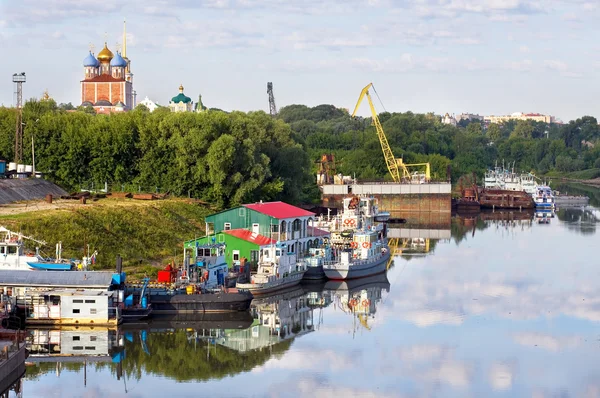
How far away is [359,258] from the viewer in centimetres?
5228

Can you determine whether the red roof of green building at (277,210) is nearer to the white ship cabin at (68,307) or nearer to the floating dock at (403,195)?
the white ship cabin at (68,307)

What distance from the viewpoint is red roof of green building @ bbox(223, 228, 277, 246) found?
46406mm

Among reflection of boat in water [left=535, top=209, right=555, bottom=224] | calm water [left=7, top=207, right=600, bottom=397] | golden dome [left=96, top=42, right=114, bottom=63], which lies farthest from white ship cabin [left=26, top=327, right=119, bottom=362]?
golden dome [left=96, top=42, right=114, bottom=63]

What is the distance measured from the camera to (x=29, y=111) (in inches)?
2916

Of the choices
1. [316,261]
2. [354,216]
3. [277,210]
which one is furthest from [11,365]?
[354,216]

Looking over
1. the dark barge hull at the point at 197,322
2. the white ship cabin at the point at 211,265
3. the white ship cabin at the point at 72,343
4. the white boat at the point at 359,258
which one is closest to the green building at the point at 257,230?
the white ship cabin at the point at 211,265

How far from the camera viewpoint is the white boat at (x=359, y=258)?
49969 mm

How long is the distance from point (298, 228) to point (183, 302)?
1245cm

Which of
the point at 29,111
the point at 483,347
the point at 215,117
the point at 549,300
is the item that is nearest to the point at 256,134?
the point at 215,117

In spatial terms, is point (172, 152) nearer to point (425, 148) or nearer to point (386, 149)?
point (386, 149)

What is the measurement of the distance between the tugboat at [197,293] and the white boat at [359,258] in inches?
332

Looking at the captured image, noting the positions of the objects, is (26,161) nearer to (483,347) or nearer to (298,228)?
(298,228)

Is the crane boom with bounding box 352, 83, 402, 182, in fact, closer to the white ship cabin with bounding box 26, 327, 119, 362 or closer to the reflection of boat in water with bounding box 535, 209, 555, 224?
the reflection of boat in water with bounding box 535, 209, 555, 224

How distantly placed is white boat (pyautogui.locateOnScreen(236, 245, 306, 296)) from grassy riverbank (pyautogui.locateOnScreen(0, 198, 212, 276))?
14.6 feet
